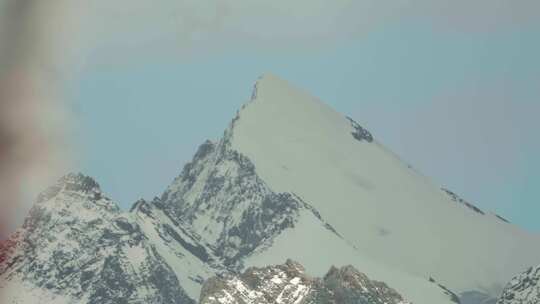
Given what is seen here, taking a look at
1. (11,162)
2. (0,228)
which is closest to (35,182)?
(11,162)

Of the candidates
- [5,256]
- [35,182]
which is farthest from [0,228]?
[35,182]

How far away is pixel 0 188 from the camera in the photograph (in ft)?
270

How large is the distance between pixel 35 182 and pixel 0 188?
4147 mm

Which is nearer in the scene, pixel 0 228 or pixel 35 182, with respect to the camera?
pixel 0 228

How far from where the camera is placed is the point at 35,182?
284ft

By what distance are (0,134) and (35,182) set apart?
390 cm

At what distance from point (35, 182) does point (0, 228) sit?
757 centimetres

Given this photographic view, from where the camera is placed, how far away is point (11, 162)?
3344 inches

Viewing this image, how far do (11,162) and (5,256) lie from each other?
20.5 ft

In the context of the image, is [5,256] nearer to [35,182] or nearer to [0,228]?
[0,228]

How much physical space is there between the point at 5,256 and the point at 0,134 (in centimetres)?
637

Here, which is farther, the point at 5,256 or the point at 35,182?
the point at 35,182

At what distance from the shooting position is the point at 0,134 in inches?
3287

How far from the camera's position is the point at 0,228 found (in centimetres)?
7912
